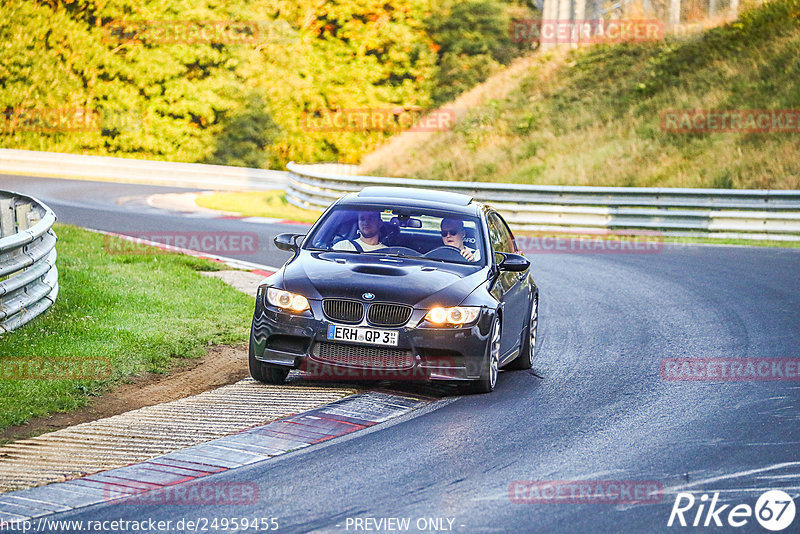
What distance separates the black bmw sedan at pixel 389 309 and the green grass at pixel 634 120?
64.1 feet

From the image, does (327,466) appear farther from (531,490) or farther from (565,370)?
(565,370)

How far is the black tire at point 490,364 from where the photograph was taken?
8.91 meters

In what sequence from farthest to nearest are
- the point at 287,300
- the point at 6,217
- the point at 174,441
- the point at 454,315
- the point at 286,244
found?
the point at 6,217 < the point at 286,244 < the point at 287,300 < the point at 454,315 < the point at 174,441

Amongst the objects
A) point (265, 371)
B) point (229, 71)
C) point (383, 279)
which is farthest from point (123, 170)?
point (383, 279)

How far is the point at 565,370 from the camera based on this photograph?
10.3 metres

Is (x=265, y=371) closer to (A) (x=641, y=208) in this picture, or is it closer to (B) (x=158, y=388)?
(B) (x=158, y=388)

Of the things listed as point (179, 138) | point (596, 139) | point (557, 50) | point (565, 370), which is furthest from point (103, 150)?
point (565, 370)

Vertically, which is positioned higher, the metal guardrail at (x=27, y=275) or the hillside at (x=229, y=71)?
the hillside at (x=229, y=71)

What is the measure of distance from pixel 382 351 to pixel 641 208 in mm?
17270

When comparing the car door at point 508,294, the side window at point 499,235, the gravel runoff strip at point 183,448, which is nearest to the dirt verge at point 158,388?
the gravel runoff strip at point 183,448

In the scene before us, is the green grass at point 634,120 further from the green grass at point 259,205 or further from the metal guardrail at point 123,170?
the metal guardrail at point 123,170

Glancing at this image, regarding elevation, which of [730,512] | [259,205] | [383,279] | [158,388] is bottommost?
[259,205]

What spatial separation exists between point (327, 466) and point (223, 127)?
47924 millimetres

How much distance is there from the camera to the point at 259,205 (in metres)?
Result: 31.3
